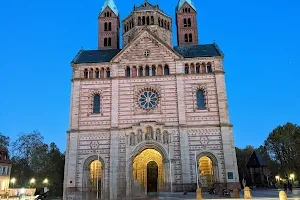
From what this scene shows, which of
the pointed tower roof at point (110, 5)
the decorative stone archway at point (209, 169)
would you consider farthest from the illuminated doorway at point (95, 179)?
the pointed tower roof at point (110, 5)

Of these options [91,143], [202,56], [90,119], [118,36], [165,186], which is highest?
[118,36]

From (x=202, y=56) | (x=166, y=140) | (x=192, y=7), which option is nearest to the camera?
(x=166, y=140)

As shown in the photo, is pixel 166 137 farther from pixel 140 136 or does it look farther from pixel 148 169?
pixel 148 169

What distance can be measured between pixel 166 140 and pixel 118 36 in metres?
24.5

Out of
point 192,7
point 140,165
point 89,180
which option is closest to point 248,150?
point 192,7

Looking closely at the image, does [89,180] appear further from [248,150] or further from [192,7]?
[248,150]

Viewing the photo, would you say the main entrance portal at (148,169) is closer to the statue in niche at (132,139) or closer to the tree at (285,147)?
the statue in niche at (132,139)

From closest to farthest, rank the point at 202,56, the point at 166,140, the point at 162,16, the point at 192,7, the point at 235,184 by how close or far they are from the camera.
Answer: the point at 235,184, the point at 166,140, the point at 202,56, the point at 162,16, the point at 192,7

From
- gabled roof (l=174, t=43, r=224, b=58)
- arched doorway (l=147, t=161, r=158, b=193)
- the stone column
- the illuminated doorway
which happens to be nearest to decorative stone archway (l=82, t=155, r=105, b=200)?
the illuminated doorway

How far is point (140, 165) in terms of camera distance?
37.6 m

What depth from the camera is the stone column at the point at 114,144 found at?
34562mm

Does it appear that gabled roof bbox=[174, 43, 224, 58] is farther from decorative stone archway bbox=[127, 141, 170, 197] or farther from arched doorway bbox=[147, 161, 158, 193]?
arched doorway bbox=[147, 161, 158, 193]

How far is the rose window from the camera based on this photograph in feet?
124

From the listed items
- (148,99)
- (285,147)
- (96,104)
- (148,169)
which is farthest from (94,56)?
(285,147)
